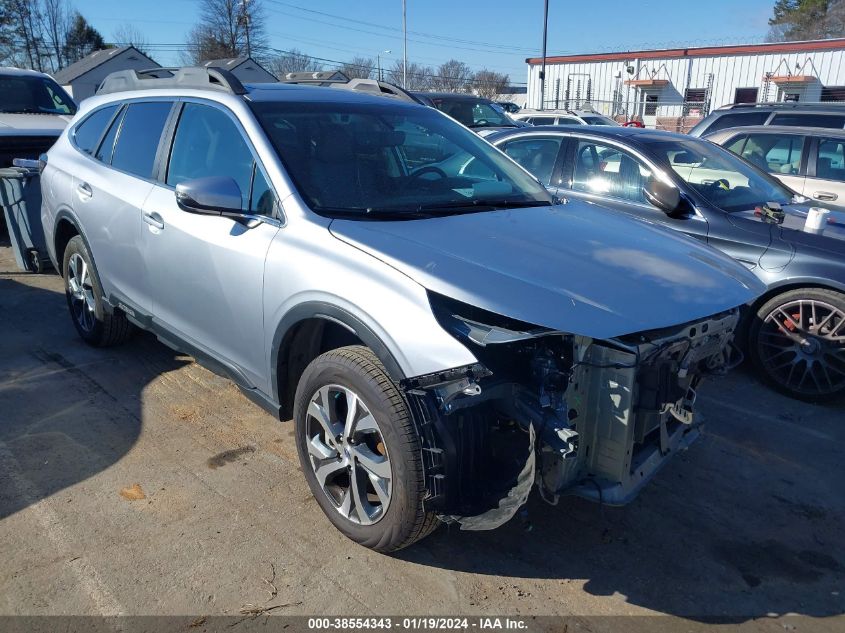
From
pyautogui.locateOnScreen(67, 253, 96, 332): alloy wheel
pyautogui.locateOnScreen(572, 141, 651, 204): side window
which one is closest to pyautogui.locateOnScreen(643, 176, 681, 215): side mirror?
pyautogui.locateOnScreen(572, 141, 651, 204): side window

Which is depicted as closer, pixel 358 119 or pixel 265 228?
pixel 265 228

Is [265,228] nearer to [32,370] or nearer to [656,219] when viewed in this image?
[32,370]

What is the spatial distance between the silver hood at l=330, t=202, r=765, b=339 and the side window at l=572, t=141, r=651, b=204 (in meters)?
2.13

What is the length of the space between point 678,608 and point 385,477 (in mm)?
1263

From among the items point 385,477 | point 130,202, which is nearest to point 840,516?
point 385,477

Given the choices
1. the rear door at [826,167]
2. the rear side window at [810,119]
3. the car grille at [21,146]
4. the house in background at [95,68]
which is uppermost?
the house in background at [95,68]

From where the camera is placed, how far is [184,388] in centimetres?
451

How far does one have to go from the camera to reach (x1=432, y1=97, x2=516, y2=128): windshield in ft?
45.9

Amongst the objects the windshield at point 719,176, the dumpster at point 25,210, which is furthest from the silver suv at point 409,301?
the dumpster at point 25,210

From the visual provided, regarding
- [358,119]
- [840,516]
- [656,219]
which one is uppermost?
[358,119]

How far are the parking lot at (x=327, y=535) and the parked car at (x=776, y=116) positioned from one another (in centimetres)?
610

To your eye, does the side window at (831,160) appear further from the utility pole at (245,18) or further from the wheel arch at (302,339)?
the utility pole at (245,18)

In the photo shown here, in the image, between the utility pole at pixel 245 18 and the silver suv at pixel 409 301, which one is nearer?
the silver suv at pixel 409 301

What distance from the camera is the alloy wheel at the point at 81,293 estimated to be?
4.97 meters
